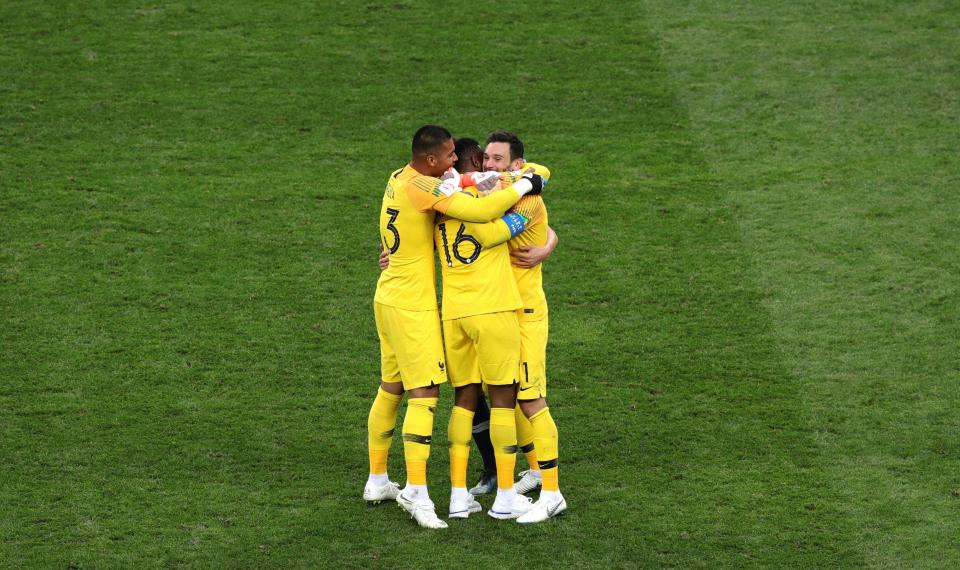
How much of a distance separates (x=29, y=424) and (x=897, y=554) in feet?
16.7

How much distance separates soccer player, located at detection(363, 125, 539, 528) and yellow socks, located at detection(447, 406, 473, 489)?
0.14 meters

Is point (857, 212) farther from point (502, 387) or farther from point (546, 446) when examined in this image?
Result: point (502, 387)

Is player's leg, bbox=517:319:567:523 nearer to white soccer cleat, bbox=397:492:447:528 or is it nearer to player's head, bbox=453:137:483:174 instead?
white soccer cleat, bbox=397:492:447:528

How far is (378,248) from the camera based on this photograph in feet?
32.7

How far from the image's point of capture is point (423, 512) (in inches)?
265

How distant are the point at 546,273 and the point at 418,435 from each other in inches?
Result: 125

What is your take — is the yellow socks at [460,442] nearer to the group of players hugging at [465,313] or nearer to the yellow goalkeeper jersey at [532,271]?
the group of players hugging at [465,313]

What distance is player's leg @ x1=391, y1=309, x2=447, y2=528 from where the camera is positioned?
668 cm

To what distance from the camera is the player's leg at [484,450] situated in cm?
712

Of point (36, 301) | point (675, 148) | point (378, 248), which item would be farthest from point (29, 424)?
point (675, 148)

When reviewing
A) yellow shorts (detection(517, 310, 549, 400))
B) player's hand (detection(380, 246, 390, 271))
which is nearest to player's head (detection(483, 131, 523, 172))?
player's hand (detection(380, 246, 390, 271))

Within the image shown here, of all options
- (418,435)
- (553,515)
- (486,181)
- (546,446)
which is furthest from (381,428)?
(486,181)

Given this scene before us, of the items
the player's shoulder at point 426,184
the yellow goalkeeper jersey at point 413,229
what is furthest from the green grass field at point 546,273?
the player's shoulder at point 426,184

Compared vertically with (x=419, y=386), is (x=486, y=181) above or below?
above
